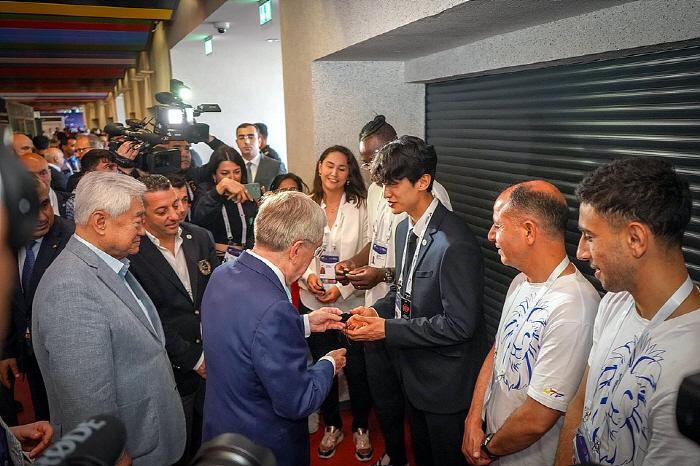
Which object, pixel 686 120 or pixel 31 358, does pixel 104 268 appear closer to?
pixel 31 358

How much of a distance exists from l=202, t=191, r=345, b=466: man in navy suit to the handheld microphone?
1009 mm

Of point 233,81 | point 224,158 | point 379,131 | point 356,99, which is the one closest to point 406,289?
point 379,131

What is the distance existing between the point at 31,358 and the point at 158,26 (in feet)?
29.0

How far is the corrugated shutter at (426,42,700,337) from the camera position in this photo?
2066mm

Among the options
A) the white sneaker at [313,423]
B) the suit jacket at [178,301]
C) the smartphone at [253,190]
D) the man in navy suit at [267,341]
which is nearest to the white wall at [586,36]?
the man in navy suit at [267,341]

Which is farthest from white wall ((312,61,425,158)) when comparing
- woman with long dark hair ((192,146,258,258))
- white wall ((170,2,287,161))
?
white wall ((170,2,287,161))

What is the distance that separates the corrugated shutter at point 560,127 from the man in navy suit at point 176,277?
1.77 meters

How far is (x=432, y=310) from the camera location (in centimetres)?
228

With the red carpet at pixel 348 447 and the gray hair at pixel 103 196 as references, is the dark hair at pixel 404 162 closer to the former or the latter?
the gray hair at pixel 103 196

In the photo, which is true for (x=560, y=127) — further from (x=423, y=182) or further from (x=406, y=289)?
(x=406, y=289)

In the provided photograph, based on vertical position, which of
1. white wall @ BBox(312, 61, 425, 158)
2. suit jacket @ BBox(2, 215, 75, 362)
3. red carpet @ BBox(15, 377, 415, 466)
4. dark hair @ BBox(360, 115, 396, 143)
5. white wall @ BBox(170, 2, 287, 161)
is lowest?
red carpet @ BBox(15, 377, 415, 466)

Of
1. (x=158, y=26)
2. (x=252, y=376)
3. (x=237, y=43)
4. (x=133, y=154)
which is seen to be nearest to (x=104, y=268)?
(x=252, y=376)

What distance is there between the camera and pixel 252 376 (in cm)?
174

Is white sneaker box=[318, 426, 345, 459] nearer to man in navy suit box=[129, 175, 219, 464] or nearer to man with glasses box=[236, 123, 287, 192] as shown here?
man in navy suit box=[129, 175, 219, 464]
